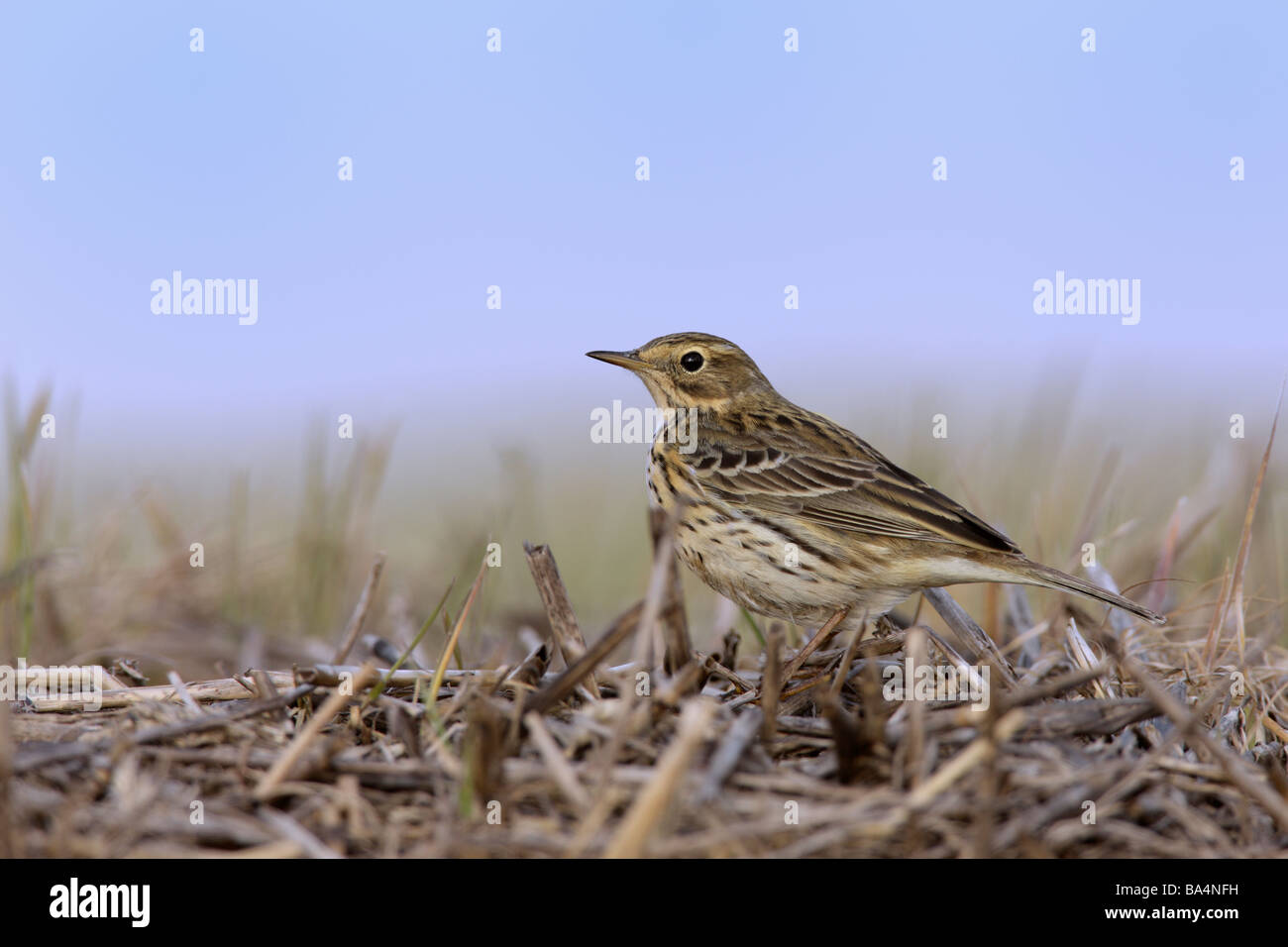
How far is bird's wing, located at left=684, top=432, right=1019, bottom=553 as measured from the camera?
19.6 ft

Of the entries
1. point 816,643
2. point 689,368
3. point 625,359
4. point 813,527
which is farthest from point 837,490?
point 625,359

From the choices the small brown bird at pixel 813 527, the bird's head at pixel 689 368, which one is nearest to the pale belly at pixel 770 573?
the small brown bird at pixel 813 527

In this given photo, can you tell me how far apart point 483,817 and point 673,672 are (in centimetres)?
103

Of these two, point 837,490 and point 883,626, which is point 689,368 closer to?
point 837,490

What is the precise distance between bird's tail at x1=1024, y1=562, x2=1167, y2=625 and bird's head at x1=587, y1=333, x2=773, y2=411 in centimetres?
247

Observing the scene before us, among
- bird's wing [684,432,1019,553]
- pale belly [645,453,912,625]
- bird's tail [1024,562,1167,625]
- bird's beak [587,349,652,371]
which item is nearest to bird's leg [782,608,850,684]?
pale belly [645,453,912,625]

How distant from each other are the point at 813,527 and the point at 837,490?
0.31 meters

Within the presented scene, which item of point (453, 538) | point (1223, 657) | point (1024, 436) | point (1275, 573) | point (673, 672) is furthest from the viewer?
point (453, 538)

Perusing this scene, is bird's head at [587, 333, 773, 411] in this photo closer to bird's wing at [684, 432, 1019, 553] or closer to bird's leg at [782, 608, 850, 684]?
bird's wing at [684, 432, 1019, 553]

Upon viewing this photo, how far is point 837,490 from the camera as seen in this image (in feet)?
20.9

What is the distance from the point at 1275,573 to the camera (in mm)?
7410

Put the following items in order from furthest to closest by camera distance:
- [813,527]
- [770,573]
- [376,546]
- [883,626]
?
1. [376,546]
2. [883,626]
3. [813,527]
4. [770,573]
